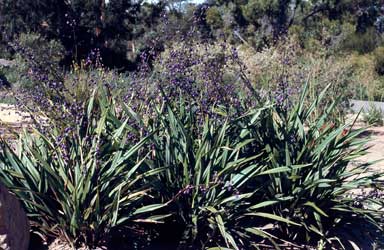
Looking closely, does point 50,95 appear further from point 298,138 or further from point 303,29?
point 303,29

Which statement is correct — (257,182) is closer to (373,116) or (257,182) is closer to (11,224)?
(11,224)

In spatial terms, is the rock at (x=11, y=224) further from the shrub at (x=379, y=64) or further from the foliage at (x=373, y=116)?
the shrub at (x=379, y=64)

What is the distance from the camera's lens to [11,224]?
3.87 m

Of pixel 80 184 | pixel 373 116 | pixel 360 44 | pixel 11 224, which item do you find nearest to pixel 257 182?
pixel 80 184

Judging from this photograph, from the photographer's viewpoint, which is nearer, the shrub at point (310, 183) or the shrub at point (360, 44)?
the shrub at point (310, 183)

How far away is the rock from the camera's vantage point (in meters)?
3.78

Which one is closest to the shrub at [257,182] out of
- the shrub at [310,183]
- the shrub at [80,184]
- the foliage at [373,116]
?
the shrub at [310,183]

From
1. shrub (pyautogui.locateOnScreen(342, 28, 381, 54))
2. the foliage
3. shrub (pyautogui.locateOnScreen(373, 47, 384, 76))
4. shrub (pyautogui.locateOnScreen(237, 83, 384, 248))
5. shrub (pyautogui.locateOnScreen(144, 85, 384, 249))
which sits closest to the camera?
shrub (pyautogui.locateOnScreen(144, 85, 384, 249))

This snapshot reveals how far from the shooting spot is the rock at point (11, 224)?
378 cm

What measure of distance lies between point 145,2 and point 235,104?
2228cm

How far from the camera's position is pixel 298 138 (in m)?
5.45

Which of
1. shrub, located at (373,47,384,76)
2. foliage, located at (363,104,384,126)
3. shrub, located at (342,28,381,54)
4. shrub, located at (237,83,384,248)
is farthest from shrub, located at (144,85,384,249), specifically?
shrub, located at (342,28,381,54)

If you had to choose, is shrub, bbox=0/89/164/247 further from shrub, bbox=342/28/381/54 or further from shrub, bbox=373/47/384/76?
shrub, bbox=342/28/381/54

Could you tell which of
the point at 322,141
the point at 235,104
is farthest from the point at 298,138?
the point at 235,104
